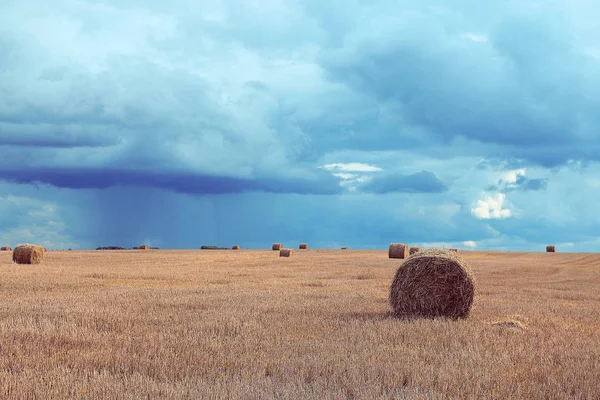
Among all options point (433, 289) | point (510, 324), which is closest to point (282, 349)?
point (510, 324)

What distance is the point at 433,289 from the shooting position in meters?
13.9

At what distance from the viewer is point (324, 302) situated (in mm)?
15156

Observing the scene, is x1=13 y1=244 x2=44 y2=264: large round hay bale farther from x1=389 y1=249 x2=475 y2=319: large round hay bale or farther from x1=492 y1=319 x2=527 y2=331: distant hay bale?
x1=492 y1=319 x2=527 y2=331: distant hay bale

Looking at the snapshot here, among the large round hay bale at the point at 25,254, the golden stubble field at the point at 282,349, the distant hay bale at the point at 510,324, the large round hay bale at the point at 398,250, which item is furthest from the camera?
the large round hay bale at the point at 398,250

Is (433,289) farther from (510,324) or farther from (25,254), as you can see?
(25,254)

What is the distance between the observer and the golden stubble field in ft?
22.6

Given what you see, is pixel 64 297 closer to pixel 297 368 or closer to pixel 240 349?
pixel 240 349

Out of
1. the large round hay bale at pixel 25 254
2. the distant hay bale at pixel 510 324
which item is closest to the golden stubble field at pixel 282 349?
the distant hay bale at pixel 510 324

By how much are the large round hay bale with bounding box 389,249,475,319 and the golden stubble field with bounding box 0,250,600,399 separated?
606 millimetres

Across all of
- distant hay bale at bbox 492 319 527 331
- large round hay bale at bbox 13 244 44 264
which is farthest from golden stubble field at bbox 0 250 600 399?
large round hay bale at bbox 13 244 44 264

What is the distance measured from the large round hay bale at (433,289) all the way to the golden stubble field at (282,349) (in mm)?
606

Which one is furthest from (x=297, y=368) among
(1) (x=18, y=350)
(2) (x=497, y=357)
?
(1) (x=18, y=350)

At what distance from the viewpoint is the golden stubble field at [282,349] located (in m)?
6.89

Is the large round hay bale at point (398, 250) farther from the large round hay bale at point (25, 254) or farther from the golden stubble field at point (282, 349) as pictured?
the golden stubble field at point (282, 349)
